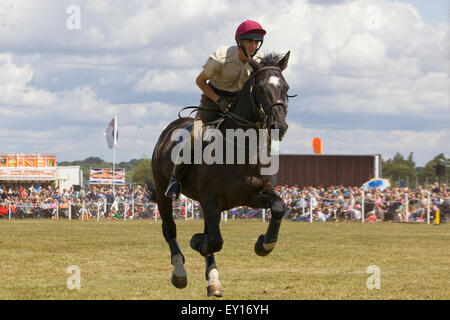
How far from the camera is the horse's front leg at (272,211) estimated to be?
8.27 meters

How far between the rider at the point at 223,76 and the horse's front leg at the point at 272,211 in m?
1.21

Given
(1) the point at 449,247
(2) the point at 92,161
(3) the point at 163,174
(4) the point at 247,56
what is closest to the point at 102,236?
(1) the point at 449,247

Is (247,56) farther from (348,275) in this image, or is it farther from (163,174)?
(348,275)

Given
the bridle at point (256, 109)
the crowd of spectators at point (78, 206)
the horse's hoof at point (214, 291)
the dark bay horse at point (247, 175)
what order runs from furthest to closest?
the crowd of spectators at point (78, 206)
the horse's hoof at point (214, 291)
the dark bay horse at point (247, 175)
the bridle at point (256, 109)

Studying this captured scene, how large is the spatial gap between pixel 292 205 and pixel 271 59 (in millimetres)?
27660

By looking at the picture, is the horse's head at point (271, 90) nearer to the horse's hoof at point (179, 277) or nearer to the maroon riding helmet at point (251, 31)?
the maroon riding helmet at point (251, 31)

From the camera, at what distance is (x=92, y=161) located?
529 feet

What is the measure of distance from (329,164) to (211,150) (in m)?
43.5

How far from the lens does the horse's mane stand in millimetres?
8016

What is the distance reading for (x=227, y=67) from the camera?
341 inches

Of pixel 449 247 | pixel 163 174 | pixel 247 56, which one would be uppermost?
pixel 247 56

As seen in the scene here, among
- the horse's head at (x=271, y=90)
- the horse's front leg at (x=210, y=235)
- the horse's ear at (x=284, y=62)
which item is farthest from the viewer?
the horse's front leg at (x=210, y=235)

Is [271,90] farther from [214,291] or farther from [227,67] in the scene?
[214,291]

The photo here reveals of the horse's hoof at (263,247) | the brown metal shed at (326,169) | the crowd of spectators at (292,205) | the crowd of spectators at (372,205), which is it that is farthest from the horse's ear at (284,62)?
the brown metal shed at (326,169)
